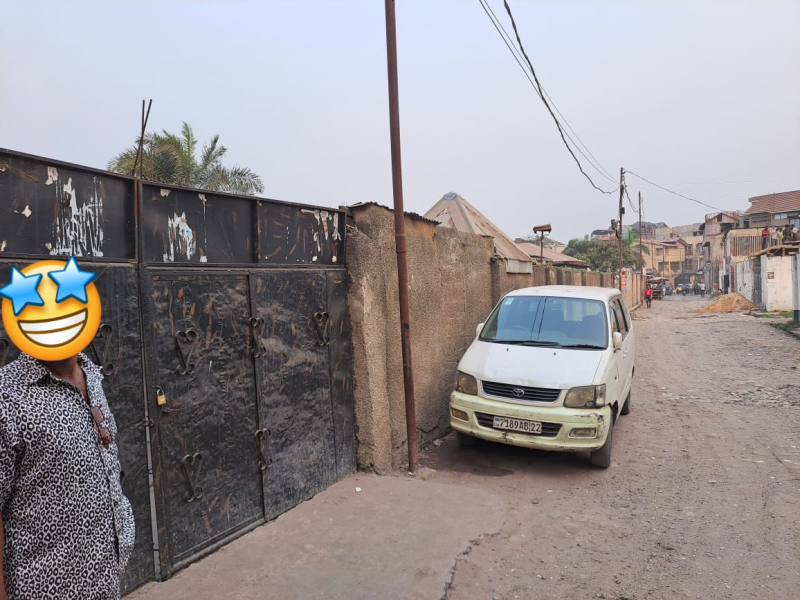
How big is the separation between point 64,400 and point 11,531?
37 cm

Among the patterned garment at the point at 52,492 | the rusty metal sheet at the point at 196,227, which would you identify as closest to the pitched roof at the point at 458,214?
the rusty metal sheet at the point at 196,227

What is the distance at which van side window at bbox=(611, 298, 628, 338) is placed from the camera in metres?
6.43

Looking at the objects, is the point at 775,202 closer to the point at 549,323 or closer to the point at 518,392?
the point at 549,323

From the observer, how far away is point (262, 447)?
3.60 m

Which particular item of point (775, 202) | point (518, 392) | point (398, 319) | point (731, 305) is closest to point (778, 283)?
point (731, 305)

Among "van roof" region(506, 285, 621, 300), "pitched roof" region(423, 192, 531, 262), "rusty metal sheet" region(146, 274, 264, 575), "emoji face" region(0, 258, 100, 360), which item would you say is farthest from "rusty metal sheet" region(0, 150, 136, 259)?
"pitched roof" region(423, 192, 531, 262)

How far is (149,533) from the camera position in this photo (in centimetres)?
284

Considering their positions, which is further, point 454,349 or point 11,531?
point 454,349

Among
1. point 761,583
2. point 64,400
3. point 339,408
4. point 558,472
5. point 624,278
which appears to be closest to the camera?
point 64,400

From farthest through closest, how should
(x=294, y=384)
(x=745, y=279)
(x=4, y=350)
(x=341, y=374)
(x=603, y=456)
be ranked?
(x=745, y=279), (x=603, y=456), (x=341, y=374), (x=294, y=384), (x=4, y=350)

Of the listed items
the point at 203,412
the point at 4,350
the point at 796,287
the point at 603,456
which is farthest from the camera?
the point at 796,287

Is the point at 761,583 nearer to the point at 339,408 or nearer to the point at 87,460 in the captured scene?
the point at 339,408

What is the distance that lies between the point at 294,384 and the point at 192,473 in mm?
1017

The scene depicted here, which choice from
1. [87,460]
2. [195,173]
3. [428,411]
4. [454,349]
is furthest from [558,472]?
[195,173]
